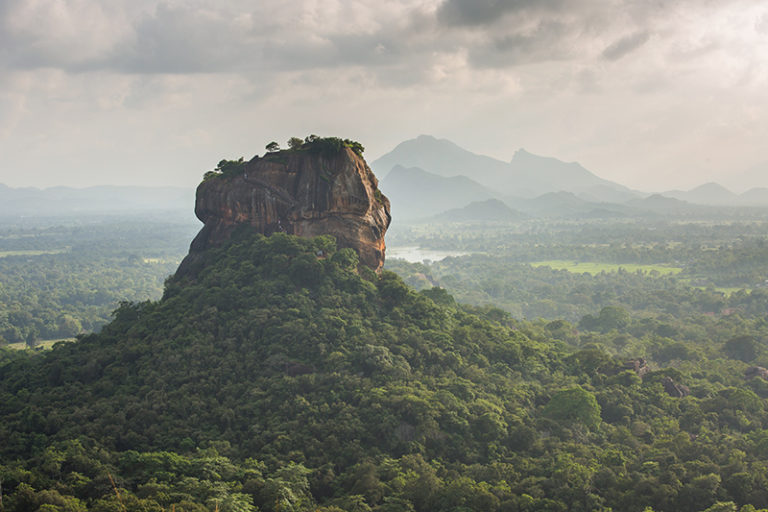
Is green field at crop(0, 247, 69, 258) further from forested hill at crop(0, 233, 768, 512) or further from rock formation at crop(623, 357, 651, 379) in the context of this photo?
rock formation at crop(623, 357, 651, 379)

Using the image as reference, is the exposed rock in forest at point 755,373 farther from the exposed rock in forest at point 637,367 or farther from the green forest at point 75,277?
the green forest at point 75,277

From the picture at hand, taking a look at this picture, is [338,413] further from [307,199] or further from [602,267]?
[602,267]

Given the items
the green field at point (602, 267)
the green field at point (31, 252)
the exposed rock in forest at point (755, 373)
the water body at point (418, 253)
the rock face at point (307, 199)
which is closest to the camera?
the rock face at point (307, 199)

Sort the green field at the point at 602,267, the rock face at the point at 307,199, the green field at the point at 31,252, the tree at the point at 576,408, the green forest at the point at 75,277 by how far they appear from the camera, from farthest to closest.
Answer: the green field at the point at 31,252 < the green field at the point at 602,267 < the green forest at the point at 75,277 < the rock face at the point at 307,199 < the tree at the point at 576,408

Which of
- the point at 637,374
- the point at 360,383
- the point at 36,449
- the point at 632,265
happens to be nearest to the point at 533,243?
the point at 632,265

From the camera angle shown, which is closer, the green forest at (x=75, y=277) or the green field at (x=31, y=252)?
the green forest at (x=75, y=277)

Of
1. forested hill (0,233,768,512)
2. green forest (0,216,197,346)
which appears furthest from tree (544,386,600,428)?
green forest (0,216,197,346)

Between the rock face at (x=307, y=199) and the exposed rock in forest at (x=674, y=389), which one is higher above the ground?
the rock face at (x=307, y=199)

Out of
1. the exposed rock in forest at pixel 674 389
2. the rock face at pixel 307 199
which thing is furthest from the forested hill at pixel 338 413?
the rock face at pixel 307 199
